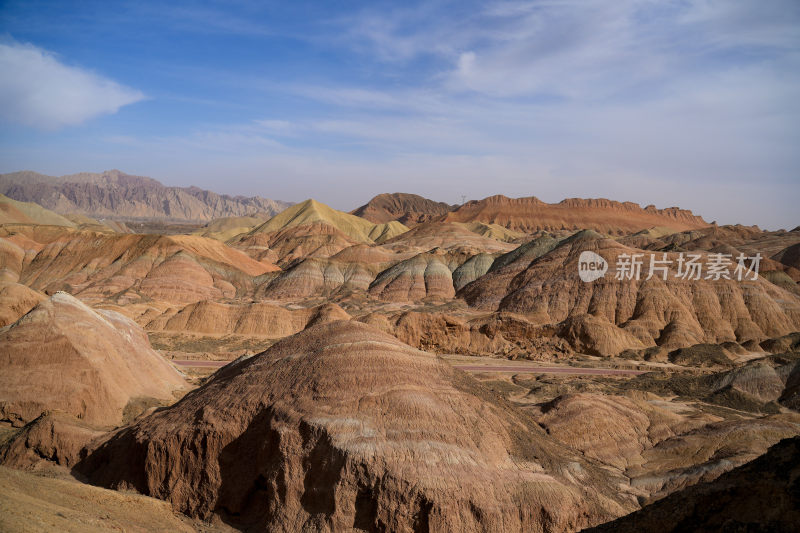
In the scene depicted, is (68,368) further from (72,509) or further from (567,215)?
(567,215)

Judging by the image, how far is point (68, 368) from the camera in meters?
20.4

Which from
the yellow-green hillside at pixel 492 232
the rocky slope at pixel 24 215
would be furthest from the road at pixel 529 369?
the yellow-green hillside at pixel 492 232

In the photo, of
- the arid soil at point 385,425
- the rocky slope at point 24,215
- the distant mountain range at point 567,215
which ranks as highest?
the distant mountain range at point 567,215

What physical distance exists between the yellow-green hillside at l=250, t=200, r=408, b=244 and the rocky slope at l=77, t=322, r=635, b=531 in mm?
122874

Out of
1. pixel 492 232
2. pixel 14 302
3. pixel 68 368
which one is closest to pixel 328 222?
pixel 492 232

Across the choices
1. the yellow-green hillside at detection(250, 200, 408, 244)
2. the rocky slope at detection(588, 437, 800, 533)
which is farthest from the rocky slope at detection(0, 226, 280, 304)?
the rocky slope at detection(588, 437, 800, 533)

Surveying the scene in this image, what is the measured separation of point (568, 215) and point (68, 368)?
169040 millimetres

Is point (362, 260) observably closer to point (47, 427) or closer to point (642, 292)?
point (642, 292)

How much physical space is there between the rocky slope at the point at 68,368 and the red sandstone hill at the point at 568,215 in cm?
15229

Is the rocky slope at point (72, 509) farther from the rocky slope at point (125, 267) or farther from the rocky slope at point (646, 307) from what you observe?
the rocky slope at point (125, 267)

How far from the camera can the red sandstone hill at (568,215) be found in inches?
6703

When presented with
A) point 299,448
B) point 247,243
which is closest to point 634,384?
point 299,448

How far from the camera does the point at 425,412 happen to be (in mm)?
13492

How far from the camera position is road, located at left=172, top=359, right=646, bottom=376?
3819cm
